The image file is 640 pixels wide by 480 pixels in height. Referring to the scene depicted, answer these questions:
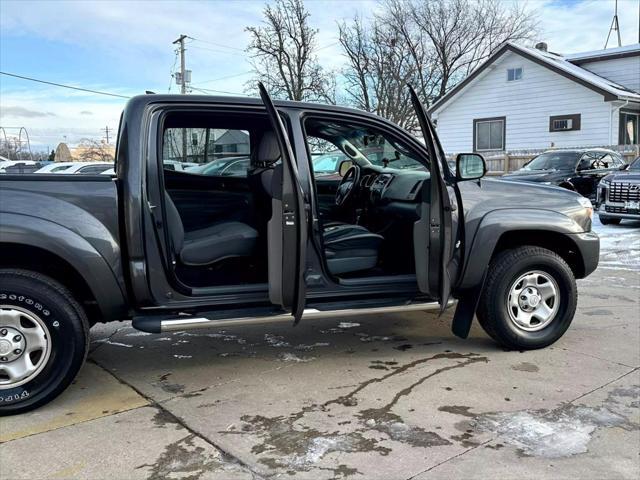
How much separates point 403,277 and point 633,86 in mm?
21071

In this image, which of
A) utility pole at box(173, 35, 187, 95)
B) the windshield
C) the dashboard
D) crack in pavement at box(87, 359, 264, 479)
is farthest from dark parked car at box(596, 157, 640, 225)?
utility pole at box(173, 35, 187, 95)

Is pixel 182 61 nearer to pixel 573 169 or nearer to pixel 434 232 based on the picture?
pixel 573 169

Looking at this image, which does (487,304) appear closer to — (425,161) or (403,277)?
(403,277)

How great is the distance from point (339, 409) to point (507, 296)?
1.64 metres

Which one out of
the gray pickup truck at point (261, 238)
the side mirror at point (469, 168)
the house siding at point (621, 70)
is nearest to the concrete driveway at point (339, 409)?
the gray pickup truck at point (261, 238)

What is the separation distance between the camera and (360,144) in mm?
4738

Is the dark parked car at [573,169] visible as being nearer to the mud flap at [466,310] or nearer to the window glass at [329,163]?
the window glass at [329,163]

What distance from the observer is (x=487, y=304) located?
4.34m

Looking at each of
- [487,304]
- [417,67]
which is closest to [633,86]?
[417,67]

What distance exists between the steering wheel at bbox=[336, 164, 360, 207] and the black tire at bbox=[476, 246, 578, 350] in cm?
147

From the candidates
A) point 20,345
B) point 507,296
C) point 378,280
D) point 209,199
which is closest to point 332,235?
point 378,280

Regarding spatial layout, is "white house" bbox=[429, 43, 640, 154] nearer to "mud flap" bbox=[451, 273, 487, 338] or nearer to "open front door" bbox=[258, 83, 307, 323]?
"mud flap" bbox=[451, 273, 487, 338]

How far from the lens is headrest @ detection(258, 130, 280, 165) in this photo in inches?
162

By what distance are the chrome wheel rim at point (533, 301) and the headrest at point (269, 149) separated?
6.55ft
